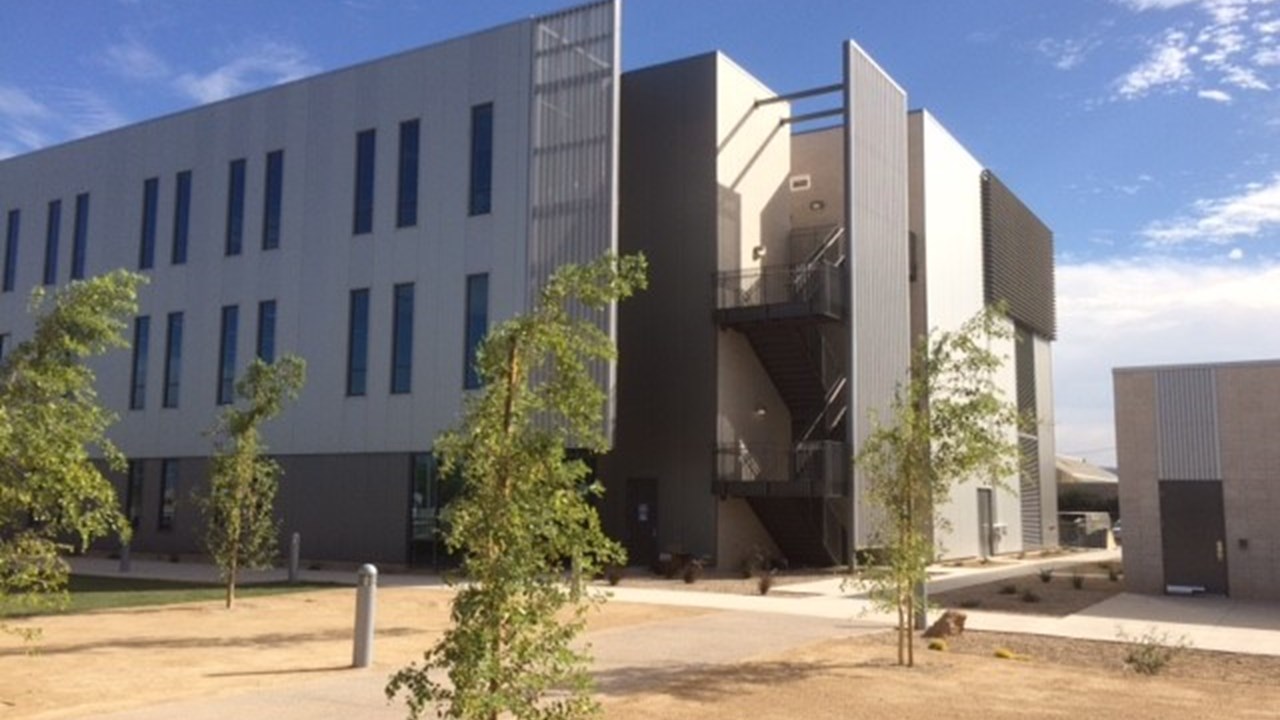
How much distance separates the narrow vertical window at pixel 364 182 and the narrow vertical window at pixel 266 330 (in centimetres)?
386

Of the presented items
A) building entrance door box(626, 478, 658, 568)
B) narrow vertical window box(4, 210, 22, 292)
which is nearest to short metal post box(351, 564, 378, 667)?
building entrance door box(626, 478, 658, 568)

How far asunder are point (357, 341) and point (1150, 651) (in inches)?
898

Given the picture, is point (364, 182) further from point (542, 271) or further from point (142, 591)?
point (142, 591)

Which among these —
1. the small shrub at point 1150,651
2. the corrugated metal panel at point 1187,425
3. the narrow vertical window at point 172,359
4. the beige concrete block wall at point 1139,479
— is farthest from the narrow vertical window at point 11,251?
the small shrub at point 1150,651

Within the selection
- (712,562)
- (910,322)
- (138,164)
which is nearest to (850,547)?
(712,562)

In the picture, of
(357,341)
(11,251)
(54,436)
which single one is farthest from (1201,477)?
(11,251)

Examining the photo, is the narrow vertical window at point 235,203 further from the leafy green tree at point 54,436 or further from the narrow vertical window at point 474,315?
the leafy green tree at point 54,436

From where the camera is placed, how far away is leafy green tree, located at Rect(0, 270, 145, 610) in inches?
343

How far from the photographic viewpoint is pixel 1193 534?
23.6 meters

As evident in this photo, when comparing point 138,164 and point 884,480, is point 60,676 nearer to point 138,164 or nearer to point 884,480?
point 884,480

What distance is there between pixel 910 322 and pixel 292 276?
60.3ft

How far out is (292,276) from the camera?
106 feet

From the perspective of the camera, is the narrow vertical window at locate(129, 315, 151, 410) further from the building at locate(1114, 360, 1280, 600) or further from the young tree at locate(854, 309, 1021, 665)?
the building at locate(1114, 360, 1280, 600)

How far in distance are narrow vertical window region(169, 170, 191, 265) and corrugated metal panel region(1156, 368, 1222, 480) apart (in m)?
28.3
